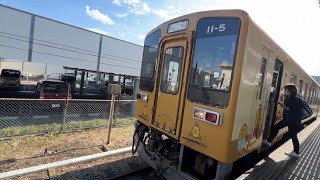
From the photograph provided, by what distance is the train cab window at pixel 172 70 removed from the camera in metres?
4.86

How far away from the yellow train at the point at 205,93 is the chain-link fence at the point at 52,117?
12.7ft

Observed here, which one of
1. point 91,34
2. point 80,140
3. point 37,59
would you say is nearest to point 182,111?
point 80,140

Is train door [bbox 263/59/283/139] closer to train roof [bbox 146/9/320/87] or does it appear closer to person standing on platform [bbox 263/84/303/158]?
person standing on platform [bbox 263/84/303/158]

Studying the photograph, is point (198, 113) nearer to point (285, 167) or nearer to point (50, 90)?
point (285, 167)

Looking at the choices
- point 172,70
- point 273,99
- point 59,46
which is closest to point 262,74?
point 172,70

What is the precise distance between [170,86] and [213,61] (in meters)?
1.12

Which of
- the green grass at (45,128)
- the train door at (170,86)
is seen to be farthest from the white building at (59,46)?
the train door at (170,86)

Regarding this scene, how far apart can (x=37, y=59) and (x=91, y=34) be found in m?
5.97

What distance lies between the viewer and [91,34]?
Result: 86.0ft

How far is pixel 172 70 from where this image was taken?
5105 mm

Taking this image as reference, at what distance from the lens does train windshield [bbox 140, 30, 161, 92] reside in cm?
561

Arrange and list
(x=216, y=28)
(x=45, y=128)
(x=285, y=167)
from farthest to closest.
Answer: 1. (x=45, y=128)
2. (x=285, y=167)
3. (x=216, y=28)

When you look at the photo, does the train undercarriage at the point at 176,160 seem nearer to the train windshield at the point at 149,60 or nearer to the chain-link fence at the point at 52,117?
the train windshield at the point at 149,60

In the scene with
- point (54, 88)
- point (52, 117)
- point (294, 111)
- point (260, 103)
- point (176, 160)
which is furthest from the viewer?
point (54, 88)
